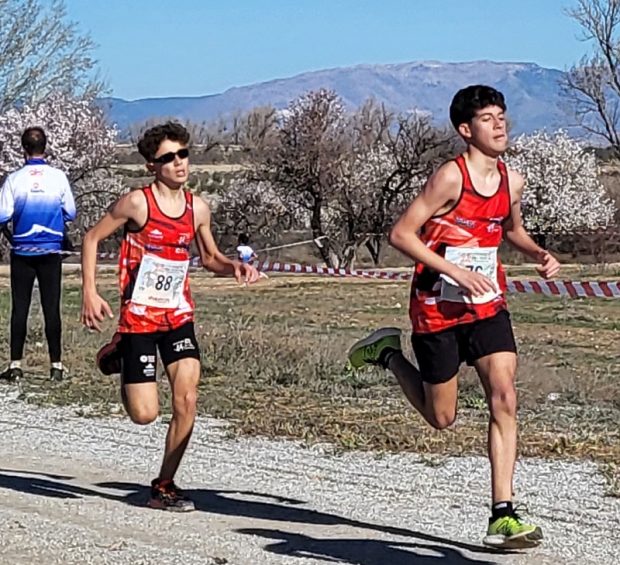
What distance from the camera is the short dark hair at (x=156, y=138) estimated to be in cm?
670

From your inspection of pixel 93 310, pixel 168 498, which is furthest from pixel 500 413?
pixel 93 310

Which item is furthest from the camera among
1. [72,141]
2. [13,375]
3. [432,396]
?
[72,141]

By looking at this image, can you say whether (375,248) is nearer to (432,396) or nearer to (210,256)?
(210,256)

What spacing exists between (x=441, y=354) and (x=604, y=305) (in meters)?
18.7

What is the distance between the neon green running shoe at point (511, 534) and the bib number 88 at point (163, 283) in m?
2.07

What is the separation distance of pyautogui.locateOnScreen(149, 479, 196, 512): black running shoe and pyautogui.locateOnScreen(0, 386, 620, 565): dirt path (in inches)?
2.4

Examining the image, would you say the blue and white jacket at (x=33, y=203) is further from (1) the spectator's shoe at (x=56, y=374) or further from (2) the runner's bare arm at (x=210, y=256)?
(2) the runner's bare arm at (x=210, y=256)

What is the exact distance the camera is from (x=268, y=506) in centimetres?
684

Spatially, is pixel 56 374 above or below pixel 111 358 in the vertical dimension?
below

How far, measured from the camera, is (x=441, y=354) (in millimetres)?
5879

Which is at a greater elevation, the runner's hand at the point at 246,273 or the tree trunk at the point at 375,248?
the runner's hand at the point at 246,273

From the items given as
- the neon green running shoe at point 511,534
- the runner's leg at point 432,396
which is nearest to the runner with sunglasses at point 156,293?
the runner's leg at point 432,396

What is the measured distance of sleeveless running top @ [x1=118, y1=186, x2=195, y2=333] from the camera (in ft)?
21.8

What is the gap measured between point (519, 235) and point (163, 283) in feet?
5.79
